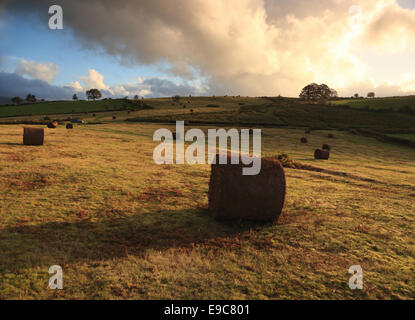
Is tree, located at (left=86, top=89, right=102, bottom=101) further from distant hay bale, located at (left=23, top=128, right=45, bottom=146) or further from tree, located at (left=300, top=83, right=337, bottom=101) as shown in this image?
distant hay bale, located at (left=23, top=128, right=45, bottom=146)

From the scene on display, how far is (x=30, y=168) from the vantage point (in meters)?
12.9

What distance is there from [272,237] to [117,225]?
4.74 meters

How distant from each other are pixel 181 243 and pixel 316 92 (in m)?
137

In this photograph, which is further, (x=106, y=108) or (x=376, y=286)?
(x=106, y=108)

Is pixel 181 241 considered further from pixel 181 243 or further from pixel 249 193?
pixel 249 193

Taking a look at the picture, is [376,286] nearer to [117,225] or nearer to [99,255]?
[99,255]

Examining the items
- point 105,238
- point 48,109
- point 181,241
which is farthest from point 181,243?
point 48,109

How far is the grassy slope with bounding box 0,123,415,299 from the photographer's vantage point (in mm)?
5016

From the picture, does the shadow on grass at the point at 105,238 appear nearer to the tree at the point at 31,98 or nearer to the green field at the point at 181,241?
the green field at the point at 181,241

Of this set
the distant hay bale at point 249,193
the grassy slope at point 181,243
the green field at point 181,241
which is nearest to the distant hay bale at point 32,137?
the green field at point 181,241

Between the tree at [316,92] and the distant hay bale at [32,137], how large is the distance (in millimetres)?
128811

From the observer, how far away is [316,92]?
125812 millimetres
